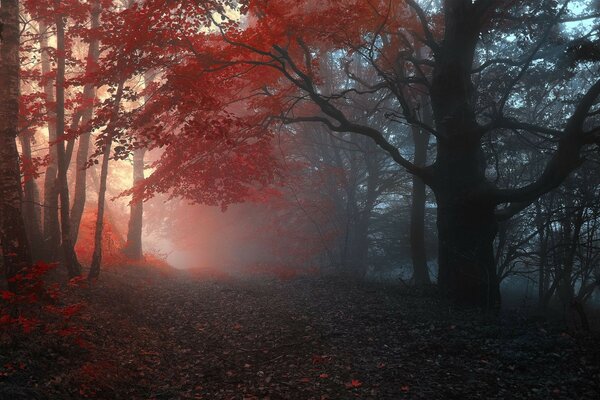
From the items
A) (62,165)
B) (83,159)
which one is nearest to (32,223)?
(62,165)

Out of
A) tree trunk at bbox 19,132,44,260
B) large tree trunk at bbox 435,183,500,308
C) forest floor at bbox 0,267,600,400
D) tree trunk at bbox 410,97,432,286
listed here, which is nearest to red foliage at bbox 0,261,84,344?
forest floor at bbox 0,267,600,400

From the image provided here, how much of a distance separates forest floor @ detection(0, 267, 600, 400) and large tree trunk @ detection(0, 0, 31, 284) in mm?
1683

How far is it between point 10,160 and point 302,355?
6.49m

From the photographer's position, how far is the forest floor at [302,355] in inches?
206

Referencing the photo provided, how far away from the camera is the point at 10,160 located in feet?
24.9

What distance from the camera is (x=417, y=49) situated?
1505cm

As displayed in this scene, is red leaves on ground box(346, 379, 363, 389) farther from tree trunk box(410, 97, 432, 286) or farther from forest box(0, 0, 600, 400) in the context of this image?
tree trunk box(410, 97, 432, 286)

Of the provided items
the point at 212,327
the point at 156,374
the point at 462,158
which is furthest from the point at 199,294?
the point at 462,158

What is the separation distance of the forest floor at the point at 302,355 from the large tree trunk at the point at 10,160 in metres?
1.68

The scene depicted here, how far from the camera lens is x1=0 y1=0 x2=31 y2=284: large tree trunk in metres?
7.38

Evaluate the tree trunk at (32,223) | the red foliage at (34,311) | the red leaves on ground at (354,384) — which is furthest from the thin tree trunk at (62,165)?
the red leaves on ground at (354,384)

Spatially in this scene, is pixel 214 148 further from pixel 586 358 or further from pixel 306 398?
pixel 586 358

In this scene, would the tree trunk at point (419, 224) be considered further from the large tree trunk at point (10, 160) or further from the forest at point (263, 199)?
the large tree trunk at point (10, 160)

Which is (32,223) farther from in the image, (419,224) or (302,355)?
(419,224)
